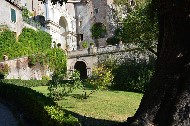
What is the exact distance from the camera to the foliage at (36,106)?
8.44 m

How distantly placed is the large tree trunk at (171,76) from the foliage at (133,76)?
20122mm

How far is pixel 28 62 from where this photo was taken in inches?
1371

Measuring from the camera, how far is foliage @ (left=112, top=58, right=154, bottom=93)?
28.8 meters

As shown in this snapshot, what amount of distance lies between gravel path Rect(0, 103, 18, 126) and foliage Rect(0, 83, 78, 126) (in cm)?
48

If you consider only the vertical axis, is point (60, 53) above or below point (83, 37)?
below

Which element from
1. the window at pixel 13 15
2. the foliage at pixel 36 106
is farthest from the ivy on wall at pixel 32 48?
the foliage at pixel 36 106

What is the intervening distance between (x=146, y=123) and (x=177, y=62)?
5.58ft

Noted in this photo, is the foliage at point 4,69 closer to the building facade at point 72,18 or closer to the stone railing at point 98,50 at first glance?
the building facade at point 72,18

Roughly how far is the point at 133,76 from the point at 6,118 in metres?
17.5

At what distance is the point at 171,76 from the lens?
8188 millimetres

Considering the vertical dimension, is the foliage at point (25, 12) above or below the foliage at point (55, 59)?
above

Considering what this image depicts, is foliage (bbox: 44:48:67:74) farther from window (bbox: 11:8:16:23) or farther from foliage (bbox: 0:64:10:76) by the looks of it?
foliage (bbox: 0:64:10:76)

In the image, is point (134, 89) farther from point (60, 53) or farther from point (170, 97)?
point (170, 97)

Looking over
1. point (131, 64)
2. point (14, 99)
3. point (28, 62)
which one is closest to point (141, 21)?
point (131, 64)
